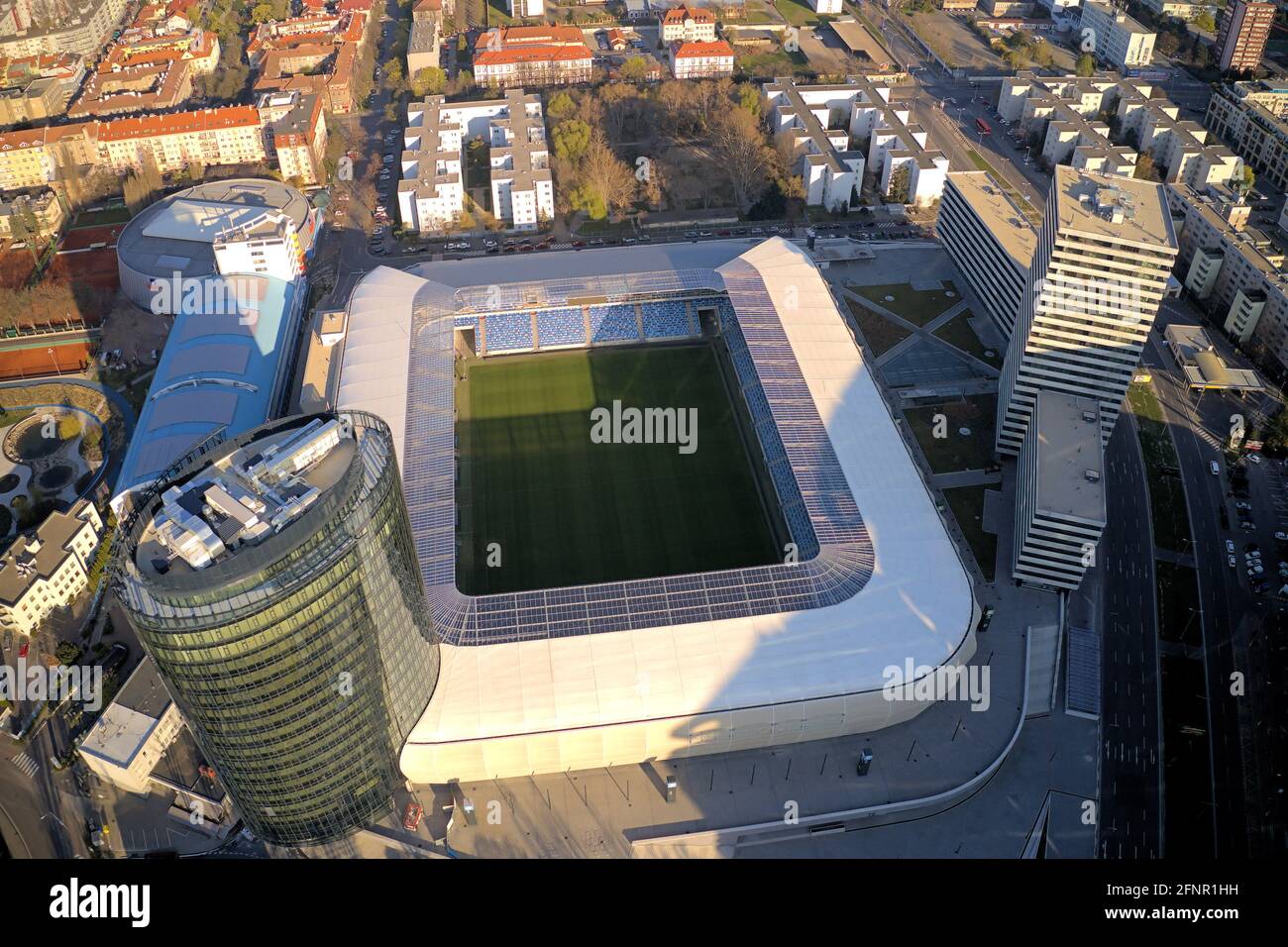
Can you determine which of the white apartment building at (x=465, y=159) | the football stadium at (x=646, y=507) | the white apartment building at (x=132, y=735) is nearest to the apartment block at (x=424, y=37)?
the white apartment building at (x=465, y=159)

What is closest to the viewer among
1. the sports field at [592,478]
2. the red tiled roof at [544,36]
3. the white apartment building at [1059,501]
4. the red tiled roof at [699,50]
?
the white apartment building at [1059,501]

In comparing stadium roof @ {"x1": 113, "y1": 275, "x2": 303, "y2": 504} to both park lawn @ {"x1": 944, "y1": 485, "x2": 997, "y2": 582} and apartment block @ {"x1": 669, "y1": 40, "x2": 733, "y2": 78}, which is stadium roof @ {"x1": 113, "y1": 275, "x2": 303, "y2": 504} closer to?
park lawn @ {"x1": 944, "y1": 485, "x2": 997, "y2": 582}

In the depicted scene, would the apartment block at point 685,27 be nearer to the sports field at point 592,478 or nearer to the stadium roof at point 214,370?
the sports field at point 592,478

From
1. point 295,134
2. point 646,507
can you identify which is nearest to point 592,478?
point 646,507

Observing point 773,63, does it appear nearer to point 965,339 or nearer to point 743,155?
point 743,155

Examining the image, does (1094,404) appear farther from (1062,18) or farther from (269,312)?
(1062,18)
